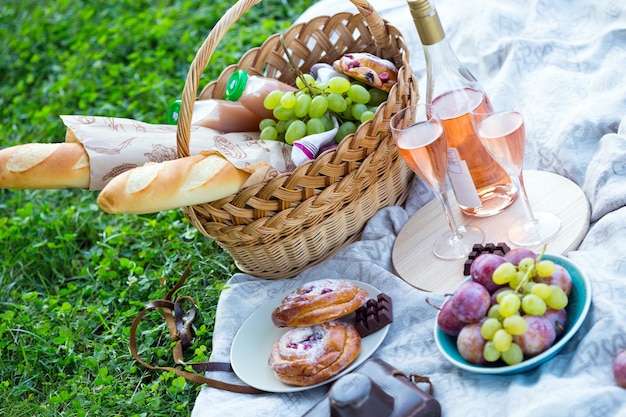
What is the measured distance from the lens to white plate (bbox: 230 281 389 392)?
1786mm

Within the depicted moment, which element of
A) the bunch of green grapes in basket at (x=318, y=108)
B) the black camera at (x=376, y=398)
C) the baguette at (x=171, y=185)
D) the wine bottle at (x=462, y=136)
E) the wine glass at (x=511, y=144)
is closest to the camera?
the black camera at (x=376, y=398)

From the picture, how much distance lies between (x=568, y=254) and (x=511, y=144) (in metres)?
0.29

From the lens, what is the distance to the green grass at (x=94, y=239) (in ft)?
7.36

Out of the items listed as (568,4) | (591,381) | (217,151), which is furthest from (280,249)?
(568,4)

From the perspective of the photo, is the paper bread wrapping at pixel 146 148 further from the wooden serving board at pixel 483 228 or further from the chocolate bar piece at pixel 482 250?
the chocolate bar piece at pixel 482 250

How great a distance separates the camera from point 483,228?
1.99 meters

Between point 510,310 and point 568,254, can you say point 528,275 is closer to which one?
point 510,310

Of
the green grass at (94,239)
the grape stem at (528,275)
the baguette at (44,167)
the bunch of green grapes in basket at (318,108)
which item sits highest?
the baguette at (44,167)

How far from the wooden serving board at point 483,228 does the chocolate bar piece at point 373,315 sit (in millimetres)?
117

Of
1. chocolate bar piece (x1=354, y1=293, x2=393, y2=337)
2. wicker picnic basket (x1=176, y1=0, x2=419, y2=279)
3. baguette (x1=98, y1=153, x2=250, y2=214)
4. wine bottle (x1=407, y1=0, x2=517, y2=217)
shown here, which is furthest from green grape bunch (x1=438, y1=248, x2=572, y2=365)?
baguette (x1=98, y1=153, x2=250, y2=214)

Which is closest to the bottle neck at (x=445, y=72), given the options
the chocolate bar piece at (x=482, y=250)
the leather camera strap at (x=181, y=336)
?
the chocolate bar piece at (x=482, y=250)

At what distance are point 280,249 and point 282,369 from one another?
1.46 feet

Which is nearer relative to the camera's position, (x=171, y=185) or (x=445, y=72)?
(x=171, y=185)

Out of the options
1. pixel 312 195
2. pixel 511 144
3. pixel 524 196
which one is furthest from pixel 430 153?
pixel 312 195
